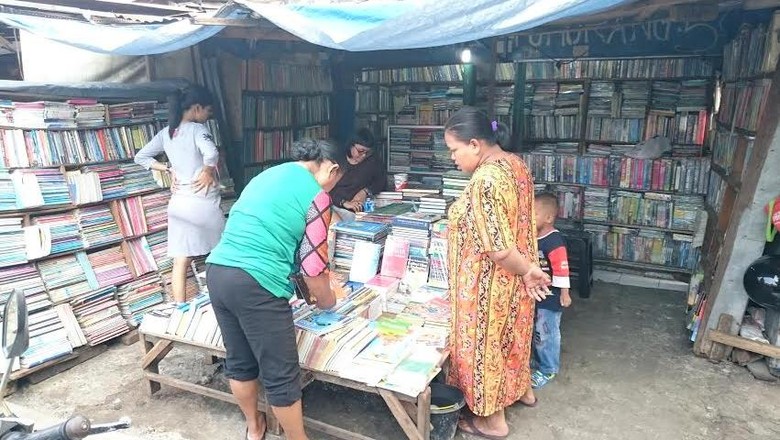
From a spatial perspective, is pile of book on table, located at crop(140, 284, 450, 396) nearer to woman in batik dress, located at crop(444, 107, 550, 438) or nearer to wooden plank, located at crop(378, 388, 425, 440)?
wooden plank, located at crop(378, 388, 425, 440)

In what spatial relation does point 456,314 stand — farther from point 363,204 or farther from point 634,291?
point 634,291

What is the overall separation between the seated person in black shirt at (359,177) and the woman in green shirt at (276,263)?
5.59 feet

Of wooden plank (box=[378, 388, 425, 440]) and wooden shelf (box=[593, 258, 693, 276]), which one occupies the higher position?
wooden plank (box=[378, 388, 425, 440])

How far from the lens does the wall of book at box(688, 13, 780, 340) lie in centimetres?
331

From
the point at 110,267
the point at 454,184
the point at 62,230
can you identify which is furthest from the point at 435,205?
the point at 62,230

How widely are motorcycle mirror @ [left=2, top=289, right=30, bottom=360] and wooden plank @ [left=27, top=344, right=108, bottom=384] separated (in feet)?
7.51

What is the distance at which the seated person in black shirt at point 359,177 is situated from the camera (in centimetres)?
416

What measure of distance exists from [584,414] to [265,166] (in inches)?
150

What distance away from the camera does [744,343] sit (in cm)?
326

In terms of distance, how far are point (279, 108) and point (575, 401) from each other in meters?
3.98

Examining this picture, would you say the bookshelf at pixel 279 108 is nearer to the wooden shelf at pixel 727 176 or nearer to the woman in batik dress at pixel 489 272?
the woman in batik dress at pixel 489 272

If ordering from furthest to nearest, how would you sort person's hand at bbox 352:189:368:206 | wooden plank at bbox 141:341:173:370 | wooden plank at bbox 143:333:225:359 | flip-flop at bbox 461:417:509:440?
person's hand at bbox 352:189:368:206, wooden plank at bbox 141:341:173:370, wooden plank at bbox 143:333:225:359, flip-flop at bbox 461:417:509:440

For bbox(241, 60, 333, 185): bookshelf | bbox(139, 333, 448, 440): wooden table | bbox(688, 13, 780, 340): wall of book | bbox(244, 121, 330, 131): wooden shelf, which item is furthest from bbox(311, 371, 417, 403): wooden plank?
bbox(244, 121, 330, 131): wooden shelf

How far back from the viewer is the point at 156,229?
3.99 meters
